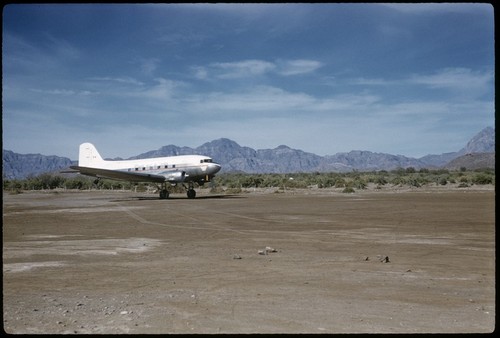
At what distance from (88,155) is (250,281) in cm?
4840

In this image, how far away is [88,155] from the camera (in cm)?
5381

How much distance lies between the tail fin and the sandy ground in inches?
1402

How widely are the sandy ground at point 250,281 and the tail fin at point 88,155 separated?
3561cm

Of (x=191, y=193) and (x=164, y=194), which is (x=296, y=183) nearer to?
(x=191, y=193)

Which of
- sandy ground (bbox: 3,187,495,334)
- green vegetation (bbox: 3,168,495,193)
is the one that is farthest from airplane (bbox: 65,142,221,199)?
sandy ground (bbox: 3,187,495,334)

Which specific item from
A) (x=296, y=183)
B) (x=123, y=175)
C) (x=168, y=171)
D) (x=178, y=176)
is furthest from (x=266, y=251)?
(x=296, y=183)

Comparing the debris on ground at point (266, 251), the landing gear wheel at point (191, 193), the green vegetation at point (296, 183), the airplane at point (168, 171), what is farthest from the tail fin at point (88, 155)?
the debris on ground at point (266, 251)

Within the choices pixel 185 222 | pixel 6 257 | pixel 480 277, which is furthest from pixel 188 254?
pixel 185 222

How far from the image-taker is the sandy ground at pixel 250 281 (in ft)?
22.2

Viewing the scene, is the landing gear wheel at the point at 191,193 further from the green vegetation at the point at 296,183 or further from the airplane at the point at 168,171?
the green vegetation at the point at 296,183


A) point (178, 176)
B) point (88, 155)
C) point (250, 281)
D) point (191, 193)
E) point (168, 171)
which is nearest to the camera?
point (250, 281)

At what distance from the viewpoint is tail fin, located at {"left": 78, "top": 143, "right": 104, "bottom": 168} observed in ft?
175

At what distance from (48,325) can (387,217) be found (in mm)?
20147

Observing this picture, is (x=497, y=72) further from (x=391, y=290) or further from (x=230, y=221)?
(x=230, y=221)
